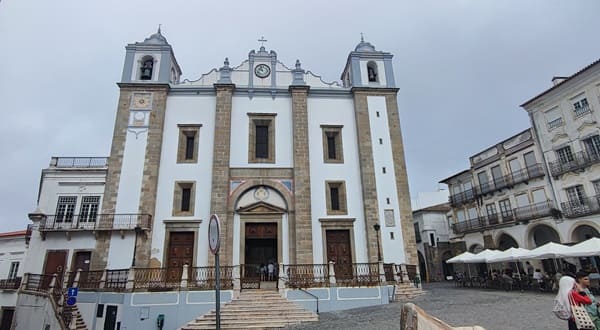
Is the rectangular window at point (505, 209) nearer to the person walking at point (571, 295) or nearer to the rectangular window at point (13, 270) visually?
the person walking at point (571, 295)

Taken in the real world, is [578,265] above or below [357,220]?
below

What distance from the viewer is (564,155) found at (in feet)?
63.7

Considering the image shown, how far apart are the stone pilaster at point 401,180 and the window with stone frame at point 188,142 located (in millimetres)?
9986

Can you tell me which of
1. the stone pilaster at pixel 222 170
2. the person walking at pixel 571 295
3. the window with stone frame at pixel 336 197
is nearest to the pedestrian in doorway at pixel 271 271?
the stone pilaster at pixel 222 170


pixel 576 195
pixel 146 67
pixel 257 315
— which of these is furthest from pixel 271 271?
pixel 576 195

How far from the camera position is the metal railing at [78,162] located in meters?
19.5

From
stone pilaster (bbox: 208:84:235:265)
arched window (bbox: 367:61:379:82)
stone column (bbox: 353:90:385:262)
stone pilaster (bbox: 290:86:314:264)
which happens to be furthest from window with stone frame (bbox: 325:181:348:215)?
arched window (bbox: 367:61:379:82)

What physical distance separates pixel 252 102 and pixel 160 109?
4.63m

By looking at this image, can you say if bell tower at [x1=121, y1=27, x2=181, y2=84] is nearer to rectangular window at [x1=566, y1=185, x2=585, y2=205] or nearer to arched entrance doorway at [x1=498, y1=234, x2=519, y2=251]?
rectangular window at [x1=566, y1=185, x2=585, y2=205]

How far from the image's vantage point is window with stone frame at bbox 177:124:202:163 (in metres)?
17.0

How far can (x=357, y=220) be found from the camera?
53.8 ft

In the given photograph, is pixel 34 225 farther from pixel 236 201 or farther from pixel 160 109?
pixel 236 201

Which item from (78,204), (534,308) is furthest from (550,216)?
(78,204)

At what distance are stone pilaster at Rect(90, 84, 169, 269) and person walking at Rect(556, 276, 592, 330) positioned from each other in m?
14.6
